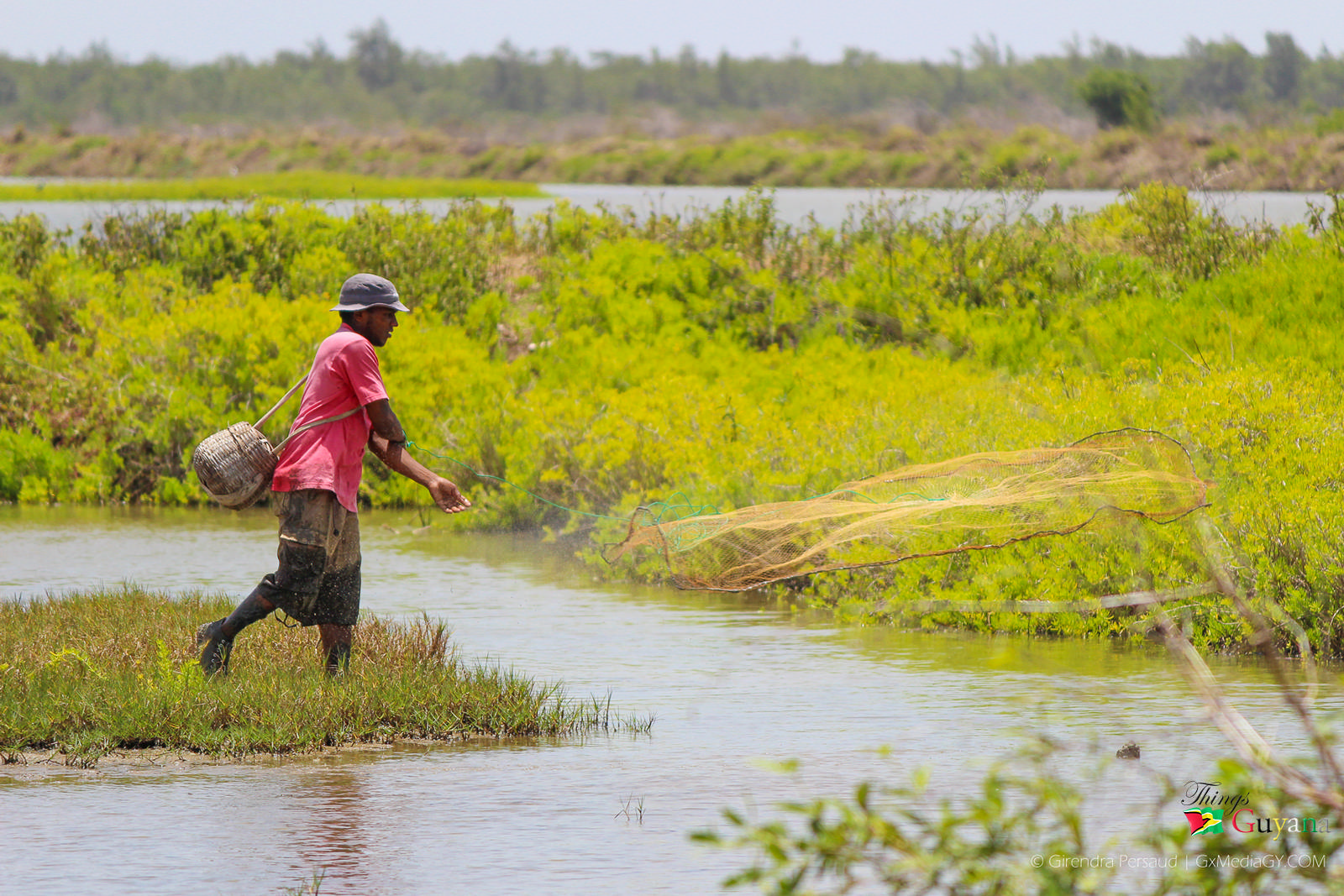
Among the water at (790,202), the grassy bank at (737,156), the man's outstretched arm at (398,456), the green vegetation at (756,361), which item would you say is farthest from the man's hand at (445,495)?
the grassy bank at (737,156)

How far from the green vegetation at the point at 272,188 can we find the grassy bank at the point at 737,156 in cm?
265

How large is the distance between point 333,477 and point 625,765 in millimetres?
1904

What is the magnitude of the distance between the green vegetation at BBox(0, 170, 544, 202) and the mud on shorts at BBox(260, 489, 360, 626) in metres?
51.8

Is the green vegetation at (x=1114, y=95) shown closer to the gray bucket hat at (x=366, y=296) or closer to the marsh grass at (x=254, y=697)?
the marsh grass at (x=254, y=697)

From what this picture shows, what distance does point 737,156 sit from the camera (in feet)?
275

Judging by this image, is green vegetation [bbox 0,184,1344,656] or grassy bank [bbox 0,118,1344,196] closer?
green vegetation [bbox 0,184,1344,656]

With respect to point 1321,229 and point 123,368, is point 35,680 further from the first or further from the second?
point 1321,229

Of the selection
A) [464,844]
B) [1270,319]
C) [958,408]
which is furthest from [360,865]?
[1270,319]

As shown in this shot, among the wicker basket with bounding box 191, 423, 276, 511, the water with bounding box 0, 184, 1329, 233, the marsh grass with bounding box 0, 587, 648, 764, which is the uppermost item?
the water with bounding box 0, 184, 1329, 233


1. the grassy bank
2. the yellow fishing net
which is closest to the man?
the yellow fishing net

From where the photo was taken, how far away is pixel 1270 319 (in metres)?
15.6

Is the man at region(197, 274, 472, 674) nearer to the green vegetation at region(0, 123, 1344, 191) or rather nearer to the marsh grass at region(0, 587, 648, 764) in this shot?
the marsh grass at region(0, 587, 648, 764)

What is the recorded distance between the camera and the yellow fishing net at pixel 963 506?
8.24 metres

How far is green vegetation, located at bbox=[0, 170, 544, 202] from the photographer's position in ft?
210
